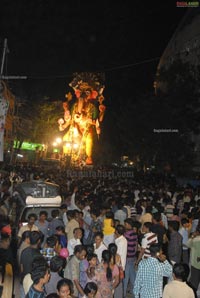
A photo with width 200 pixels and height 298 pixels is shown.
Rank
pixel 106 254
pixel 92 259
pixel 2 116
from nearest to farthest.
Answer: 1. pixel 92 259
2. pixel 106 254
3. pixel 2 116

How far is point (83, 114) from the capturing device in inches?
1843

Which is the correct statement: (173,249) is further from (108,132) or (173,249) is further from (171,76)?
(108,132)

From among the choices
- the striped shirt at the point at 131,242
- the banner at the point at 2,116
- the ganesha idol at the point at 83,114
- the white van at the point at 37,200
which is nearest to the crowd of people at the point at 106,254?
the striped shirt at the point at 131,242

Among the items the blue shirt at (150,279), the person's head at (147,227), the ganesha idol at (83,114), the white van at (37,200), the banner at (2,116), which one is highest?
the ganesha idol at (83,114)

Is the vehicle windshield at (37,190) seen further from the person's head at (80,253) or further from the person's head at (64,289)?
the person's head at (64,289)

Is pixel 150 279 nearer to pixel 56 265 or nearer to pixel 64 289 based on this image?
pixel 56 265

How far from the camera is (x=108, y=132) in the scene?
51500 millimetres

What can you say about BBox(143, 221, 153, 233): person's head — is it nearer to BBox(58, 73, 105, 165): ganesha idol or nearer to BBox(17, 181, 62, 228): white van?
BBox(17, 181, 62, 228): white van

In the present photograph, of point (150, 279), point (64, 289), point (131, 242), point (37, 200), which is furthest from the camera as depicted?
point (37, 200)

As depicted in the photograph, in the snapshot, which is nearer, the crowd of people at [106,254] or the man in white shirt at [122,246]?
the crowd of people at [106,254]

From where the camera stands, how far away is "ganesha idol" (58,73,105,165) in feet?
151

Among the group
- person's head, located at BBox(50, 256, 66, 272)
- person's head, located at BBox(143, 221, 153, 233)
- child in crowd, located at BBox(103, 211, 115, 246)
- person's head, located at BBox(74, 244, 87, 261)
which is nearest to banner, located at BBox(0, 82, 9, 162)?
child in crowd, located at BBox(103, 211, 115, 246)

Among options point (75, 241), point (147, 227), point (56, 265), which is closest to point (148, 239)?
point (147, 227)

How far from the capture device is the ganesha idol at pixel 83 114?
151 ft
